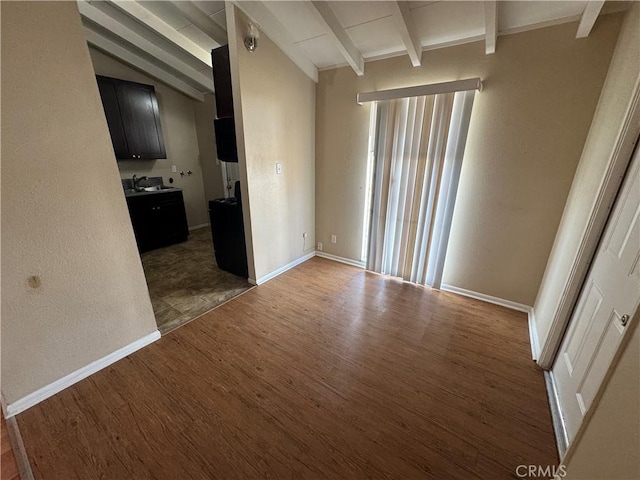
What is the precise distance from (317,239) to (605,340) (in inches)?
112

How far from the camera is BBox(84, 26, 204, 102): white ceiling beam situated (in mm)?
3156

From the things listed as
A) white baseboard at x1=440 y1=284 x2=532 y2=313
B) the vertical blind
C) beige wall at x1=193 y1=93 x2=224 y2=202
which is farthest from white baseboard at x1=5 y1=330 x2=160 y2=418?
beige wall at x1=193 y1=93 x2=224 y2=202

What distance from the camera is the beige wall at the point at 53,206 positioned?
1.19 metres

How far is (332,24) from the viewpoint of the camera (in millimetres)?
2082

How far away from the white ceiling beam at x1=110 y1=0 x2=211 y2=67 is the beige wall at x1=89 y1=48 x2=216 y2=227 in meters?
1.25

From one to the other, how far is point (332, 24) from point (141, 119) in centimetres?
310

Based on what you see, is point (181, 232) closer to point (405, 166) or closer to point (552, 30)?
point (405, 166)

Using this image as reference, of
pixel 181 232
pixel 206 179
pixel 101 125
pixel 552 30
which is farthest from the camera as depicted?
pixel 206 179

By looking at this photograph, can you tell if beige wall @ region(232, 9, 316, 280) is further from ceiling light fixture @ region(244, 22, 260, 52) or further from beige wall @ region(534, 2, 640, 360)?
beige wall @ region(534, 2, 640, 360)

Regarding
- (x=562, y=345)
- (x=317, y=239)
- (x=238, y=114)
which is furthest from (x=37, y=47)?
(x=562, y=345)

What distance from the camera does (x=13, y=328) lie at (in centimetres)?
131

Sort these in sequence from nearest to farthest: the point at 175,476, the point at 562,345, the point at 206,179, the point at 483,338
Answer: the point at 175,476 → the point at 562,345 → the point at 483,338 → the point at 206,179

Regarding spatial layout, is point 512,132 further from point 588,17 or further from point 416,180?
point 416,180

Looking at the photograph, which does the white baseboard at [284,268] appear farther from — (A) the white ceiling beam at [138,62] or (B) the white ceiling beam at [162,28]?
(A) the white ceiling beam at [138,62]
